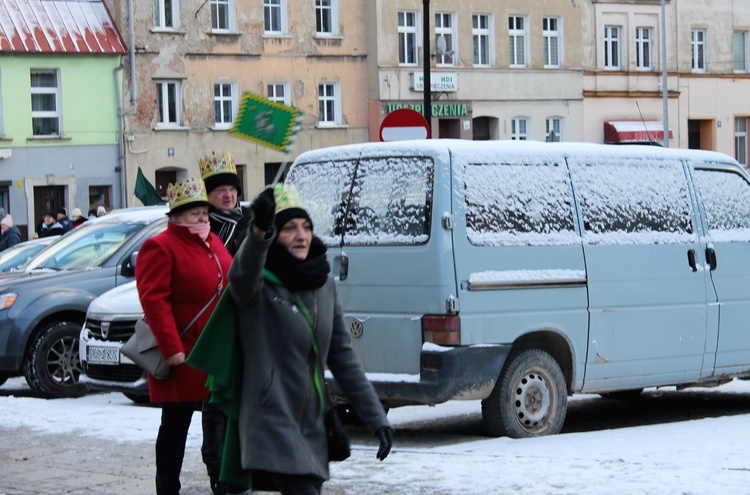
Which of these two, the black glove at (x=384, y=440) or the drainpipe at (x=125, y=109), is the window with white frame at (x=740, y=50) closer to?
the drainpipe at (x=125, y=109)

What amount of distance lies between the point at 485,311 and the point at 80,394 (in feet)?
19.6

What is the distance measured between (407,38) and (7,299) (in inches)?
1441

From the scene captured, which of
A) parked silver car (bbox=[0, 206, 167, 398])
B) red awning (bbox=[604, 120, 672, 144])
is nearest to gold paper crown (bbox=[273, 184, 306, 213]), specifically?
parked silver car (bbox=[0, 206, 167, 398])

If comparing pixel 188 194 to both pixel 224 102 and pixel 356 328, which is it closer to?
pixel 356 328

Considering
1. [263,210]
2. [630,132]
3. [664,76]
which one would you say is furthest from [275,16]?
[263,210]

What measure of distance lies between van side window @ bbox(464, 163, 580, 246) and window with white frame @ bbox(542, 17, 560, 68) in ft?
143

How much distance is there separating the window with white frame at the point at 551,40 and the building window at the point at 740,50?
8933mm

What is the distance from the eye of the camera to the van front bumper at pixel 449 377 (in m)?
9.73

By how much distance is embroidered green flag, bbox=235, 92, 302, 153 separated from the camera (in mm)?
7648

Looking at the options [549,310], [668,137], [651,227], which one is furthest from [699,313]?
[668,137]

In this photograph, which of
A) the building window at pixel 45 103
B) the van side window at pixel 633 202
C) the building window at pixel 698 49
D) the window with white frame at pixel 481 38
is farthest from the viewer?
the building window at pixel 698 49

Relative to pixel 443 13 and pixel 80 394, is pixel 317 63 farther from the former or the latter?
pixel 80 394

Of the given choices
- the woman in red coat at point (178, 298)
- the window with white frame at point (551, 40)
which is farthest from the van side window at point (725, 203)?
the window with white frame at point (551, 40)

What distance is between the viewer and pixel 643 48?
5584cm
